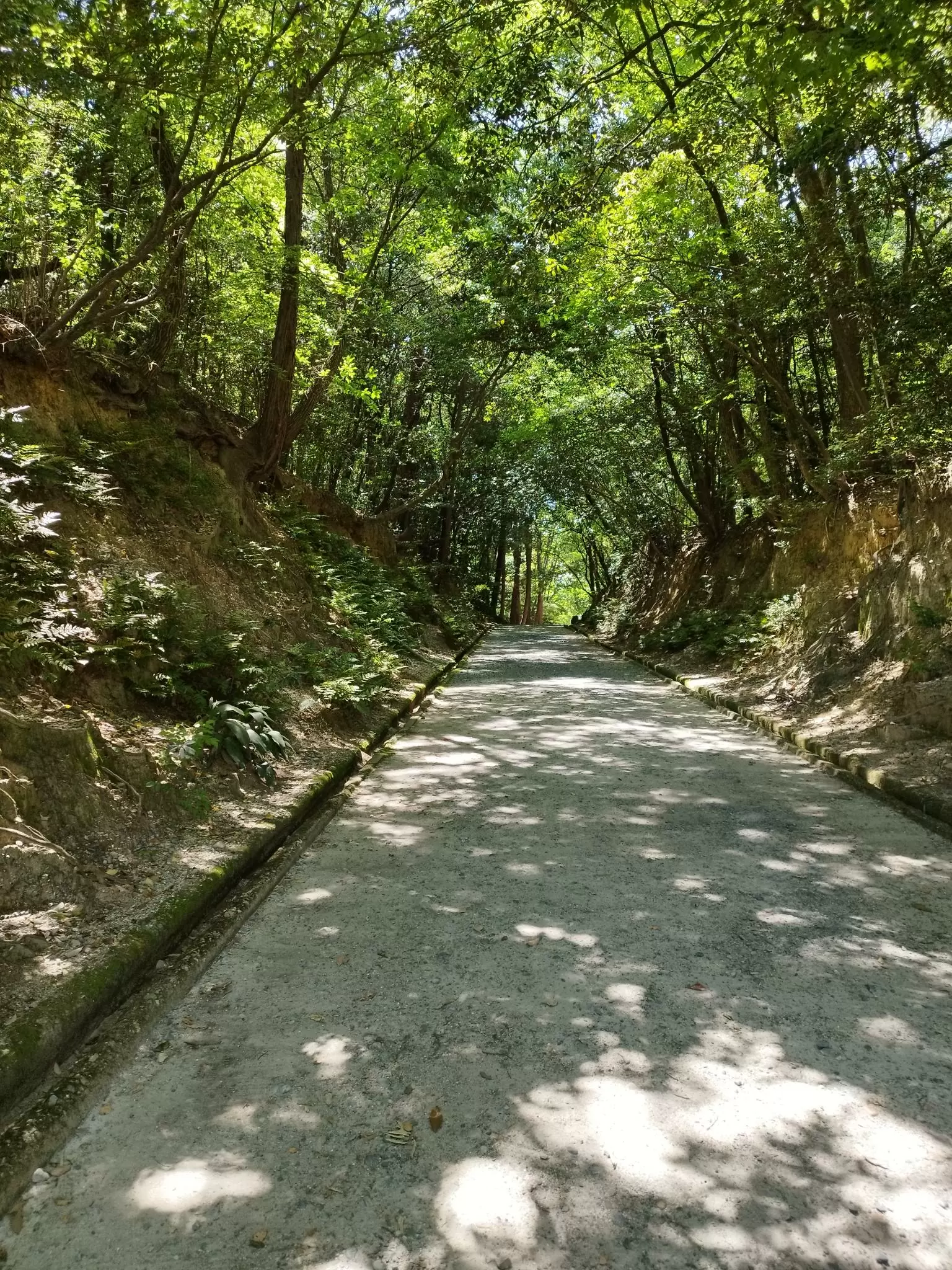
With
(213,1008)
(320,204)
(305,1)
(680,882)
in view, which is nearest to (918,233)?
(305,1)

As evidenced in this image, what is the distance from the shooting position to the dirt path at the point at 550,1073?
200 centimetres

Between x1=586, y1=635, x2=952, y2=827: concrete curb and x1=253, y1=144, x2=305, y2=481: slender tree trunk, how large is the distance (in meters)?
7.82

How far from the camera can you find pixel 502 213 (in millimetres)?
12711

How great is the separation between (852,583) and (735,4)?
7404 millimetres

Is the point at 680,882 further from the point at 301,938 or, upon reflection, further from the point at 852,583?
the point at 852,583

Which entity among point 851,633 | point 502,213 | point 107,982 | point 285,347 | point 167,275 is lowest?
point 107,982

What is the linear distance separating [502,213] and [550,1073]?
13151mm

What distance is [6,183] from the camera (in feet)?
23.4

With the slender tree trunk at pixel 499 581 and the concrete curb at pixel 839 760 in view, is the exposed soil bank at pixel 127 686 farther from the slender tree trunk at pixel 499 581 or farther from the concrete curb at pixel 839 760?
the slender tree trunk at pixel 499 581

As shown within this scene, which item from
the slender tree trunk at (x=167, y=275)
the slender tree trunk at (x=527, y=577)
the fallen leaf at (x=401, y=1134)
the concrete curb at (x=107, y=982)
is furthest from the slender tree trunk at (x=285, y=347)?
the slender tree trunk at (x=527, y=577)

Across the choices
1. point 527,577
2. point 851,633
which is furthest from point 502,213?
point 527,577

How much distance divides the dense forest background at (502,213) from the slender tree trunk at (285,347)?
5 centimetres

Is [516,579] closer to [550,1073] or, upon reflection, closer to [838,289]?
[838,289]

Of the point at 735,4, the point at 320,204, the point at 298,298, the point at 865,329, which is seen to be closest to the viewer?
the point at 735,4
